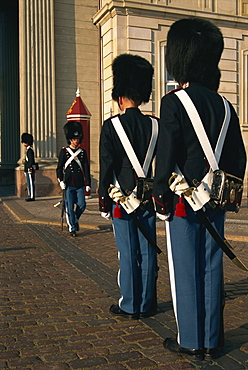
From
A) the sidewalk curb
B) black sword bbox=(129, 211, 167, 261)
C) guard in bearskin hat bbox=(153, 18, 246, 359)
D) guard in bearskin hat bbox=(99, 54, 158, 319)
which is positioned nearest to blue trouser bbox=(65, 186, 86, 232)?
the sidewalk curb

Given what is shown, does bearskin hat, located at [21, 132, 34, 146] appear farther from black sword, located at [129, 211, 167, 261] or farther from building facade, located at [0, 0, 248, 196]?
black sword, located at [129, 211, 167, 261]

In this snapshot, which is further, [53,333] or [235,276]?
[235,276]

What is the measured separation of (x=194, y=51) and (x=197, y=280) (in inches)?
52.8

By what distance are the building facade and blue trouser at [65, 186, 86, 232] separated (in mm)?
7213

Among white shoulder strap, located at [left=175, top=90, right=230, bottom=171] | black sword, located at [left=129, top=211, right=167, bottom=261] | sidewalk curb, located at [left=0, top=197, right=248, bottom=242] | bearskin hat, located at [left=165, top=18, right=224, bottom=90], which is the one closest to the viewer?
white shoulder strap, located at [left=175, top=90, right=230, bottom=171]

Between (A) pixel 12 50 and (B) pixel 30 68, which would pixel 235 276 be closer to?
(B) pixel 30 68

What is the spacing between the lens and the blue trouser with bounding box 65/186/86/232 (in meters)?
8.09

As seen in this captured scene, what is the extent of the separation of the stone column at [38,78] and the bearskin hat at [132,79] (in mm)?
11770

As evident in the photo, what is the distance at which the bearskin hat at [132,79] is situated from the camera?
160 inches

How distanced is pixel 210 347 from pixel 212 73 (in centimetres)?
163

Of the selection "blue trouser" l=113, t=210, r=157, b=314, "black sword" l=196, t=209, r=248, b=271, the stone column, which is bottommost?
"blue trouser" l=113, t=210, r=157, b=314

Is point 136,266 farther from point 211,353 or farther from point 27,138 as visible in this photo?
point 27,138

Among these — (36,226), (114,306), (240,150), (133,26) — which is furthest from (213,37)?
(133,26)

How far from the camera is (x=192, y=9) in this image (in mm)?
16125
